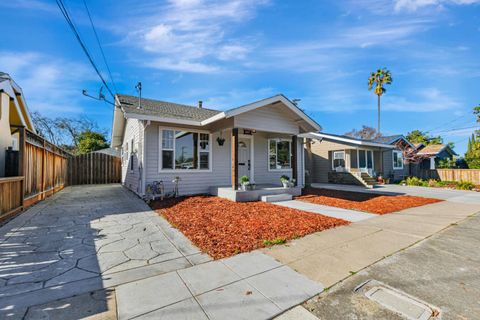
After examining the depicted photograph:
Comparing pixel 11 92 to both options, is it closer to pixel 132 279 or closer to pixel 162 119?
pixel 162 119

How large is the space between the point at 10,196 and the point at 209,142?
6434 millimetres

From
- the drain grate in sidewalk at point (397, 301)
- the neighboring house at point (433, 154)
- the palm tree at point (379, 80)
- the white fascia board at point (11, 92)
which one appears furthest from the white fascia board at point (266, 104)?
the palm tree at point (379, 80)

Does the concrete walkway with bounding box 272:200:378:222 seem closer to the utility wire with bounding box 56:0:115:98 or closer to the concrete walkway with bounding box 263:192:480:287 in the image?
the concrete walkway with bounding box 263:192:480:287

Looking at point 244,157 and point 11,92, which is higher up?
point 11,92

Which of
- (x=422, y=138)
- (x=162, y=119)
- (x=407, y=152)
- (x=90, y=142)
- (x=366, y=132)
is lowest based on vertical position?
(x=407, y=152)

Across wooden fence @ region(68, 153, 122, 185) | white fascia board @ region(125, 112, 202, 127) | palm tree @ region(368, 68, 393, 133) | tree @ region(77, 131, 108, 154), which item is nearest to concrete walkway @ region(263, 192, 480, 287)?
white fascia board @ region(125, 112, 202, 127)

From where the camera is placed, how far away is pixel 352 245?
12.6 ft

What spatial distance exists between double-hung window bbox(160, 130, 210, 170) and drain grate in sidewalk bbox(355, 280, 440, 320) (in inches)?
300

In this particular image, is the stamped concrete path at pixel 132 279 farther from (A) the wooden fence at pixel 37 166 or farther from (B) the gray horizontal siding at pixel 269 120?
(B) the gray horizontal siding at pixel 269 120

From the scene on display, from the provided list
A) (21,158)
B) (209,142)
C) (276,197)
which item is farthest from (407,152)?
(21,158)

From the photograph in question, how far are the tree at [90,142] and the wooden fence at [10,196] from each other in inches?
745

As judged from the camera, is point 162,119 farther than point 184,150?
No

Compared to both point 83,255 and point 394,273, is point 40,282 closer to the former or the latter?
point 83,255

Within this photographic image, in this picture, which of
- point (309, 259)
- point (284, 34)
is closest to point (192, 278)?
point (309, 259)
